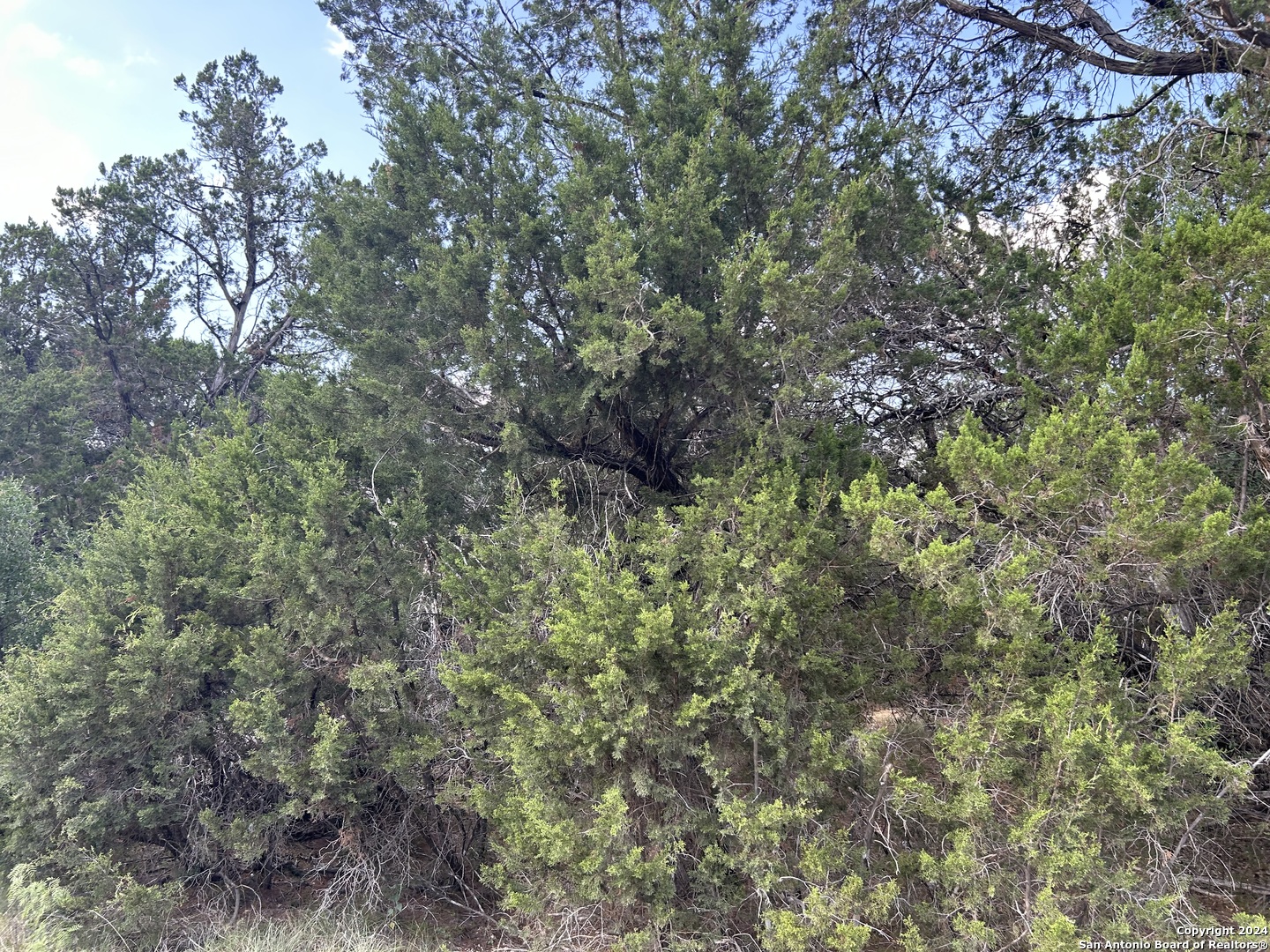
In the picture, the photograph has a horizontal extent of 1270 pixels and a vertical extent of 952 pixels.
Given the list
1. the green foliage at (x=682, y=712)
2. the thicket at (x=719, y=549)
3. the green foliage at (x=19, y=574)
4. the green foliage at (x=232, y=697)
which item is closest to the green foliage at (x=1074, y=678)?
the thicket at (x=719, y=549)

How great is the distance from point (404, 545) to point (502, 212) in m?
3.37

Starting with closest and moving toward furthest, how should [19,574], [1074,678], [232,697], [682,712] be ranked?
A: [1074,678] → [682,712] → [232,697] → [19,574]

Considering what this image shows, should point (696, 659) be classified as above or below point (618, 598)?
below

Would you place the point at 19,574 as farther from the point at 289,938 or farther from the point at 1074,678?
the point at 1074,678

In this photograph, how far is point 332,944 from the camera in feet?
16.2

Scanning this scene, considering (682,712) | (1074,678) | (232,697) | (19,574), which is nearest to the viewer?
(1074,678)

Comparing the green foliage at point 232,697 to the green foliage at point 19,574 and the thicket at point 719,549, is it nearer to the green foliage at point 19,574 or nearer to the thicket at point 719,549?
the thicket at point 719,549

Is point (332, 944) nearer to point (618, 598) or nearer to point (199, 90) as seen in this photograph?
point (618, 598)

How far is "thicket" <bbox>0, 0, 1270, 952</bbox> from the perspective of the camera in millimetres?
3627

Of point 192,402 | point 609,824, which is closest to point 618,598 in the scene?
point 609,824

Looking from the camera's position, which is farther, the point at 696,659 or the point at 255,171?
the point at 255,171

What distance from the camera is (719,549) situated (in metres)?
4.77

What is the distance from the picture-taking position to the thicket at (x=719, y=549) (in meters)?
3.63

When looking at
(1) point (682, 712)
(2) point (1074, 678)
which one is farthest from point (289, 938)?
(2) point (1074, 678)
